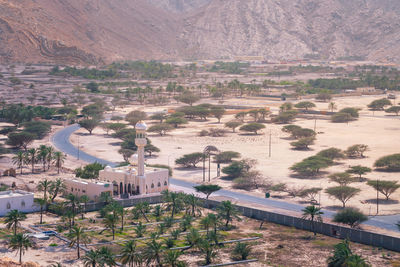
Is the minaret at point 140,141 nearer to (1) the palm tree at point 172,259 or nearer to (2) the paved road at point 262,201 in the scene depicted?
(2) the paved road at point 262,201

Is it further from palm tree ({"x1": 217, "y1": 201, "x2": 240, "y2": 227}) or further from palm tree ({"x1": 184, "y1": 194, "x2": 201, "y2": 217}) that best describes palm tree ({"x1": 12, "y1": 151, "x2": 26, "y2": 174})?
palm tree ({"x1": 217, "y1": 201, "x2": 240, "y2": 227})

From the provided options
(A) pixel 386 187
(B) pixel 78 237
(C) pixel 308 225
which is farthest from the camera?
(A) pixel 386 187

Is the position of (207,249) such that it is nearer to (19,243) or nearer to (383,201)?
(19,243)

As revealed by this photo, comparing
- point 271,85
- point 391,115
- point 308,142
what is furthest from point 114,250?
point 271,85

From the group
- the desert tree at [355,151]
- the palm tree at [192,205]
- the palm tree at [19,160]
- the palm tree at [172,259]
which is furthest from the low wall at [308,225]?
the desert tree at [355,151]

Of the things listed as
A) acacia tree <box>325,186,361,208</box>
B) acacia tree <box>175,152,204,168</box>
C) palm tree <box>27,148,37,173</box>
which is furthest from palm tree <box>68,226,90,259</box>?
acacia tree <box>175,152,204,168</box>

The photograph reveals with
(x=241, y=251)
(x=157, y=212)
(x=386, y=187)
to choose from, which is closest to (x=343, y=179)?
(x=386, y=187)

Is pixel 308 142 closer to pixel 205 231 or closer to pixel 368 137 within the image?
pixel 368 137
